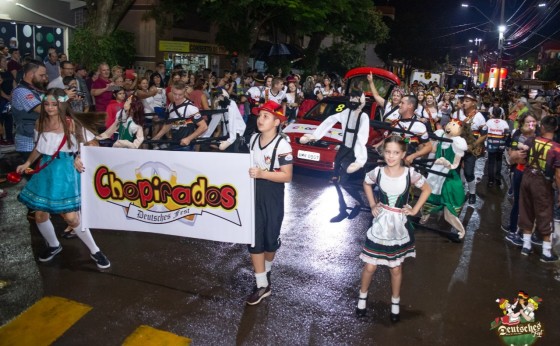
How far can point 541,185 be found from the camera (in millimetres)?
6480

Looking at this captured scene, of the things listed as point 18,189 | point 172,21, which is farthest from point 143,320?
point 172,21

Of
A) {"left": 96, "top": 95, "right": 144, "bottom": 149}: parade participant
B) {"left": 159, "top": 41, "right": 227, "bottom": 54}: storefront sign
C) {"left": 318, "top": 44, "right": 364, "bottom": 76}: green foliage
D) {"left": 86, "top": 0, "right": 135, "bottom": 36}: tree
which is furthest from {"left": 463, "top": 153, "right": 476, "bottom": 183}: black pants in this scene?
{"left": 318, "top": 44, "right": 364, "bottom": 76}: green foliage

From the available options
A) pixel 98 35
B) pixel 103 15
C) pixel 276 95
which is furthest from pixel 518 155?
pixel 103 15

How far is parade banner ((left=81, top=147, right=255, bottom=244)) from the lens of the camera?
474 centimetres

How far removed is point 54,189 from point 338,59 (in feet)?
120

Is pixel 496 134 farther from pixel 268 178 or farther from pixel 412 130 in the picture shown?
pixel 268 178

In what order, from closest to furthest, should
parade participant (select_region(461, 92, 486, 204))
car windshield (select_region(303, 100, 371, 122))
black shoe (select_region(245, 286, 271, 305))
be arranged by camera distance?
black shoe (select_region(245, 286, 271, 305)) < parade participant (select_region(461, 92, 486, 204)) < car windshield (select_region(303, 100, 371, 122))

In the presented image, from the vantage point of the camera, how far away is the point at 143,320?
457 cm

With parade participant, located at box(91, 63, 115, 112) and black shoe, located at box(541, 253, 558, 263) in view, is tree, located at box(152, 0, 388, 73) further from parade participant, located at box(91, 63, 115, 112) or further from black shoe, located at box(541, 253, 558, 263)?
black shoe, located at box(541, 253, 558, 263)

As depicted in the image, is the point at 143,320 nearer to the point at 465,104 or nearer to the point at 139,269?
the point at 139,269

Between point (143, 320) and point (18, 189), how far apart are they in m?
5.19

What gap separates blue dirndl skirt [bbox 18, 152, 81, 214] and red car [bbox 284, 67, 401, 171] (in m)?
5.66

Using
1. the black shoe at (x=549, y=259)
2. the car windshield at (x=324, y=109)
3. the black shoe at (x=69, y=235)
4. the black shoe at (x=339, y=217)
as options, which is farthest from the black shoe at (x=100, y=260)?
the car windshield at (x=324, y=109)

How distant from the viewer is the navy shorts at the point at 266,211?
15.7ft
